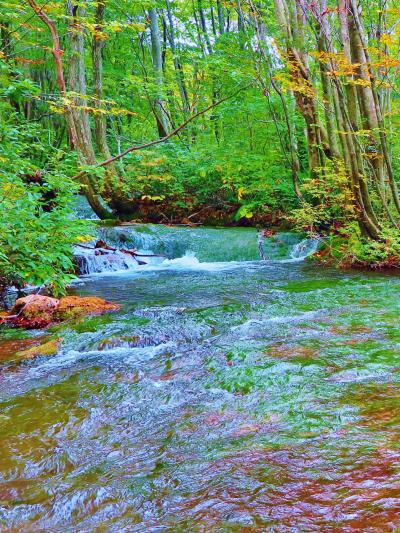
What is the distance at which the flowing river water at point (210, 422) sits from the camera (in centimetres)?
179

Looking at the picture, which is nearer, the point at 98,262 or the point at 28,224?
the point at 28,224

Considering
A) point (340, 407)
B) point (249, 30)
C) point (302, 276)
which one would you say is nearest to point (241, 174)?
point (249, 30)

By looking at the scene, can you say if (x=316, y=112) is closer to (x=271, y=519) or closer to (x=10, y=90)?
(x=10, y=90)

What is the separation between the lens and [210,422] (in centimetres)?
260

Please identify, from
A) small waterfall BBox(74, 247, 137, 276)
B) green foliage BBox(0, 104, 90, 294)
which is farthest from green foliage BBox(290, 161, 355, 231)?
green foliage BBox(0, 104, 90, 294)

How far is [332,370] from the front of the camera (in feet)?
10.7

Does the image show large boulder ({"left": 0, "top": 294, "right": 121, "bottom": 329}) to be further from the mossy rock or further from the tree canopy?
the mossy rock

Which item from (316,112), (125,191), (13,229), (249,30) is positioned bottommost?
(13,229)

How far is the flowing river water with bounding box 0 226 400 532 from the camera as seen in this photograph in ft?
5.88

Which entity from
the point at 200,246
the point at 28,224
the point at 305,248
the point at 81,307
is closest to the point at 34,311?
the point at 81,307

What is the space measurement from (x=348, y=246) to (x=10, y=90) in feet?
23.2

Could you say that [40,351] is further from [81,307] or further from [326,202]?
[326,202]

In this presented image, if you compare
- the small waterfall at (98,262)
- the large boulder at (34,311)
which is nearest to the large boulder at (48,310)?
the large boulder at (34,311)

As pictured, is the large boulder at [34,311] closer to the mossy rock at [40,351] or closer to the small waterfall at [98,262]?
the mossy rock at [40,351]
